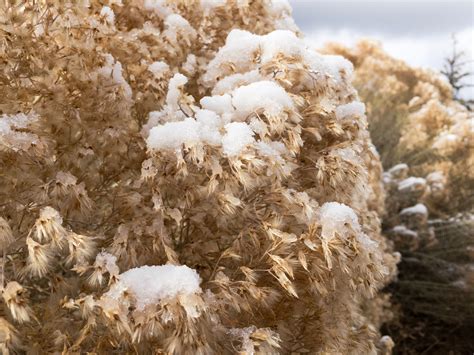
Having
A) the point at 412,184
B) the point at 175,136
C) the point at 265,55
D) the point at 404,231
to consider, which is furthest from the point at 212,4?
the point at 412,184

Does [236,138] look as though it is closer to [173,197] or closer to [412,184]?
[173,197]

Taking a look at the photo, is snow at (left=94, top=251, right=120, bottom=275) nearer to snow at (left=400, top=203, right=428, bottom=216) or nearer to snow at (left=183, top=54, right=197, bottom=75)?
snow at (left=183, top=54, right=197, bottom=75)

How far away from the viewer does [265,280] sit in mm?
3361

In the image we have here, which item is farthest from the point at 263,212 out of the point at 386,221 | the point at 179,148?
the point at 386,221

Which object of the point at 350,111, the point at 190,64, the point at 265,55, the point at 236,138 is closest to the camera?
the point at 236,138

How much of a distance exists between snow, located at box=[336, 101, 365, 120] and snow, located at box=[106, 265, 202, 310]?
5.32 feet

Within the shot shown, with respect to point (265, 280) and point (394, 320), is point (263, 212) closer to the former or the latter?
point (265, 280)

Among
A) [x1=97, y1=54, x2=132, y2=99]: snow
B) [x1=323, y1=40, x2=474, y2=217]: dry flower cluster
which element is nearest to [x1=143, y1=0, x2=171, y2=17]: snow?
[x1=97, y1=54, x2=132, y2=99]: snow

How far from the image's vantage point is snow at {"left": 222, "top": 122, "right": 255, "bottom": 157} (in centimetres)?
314

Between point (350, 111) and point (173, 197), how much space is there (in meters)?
1.33

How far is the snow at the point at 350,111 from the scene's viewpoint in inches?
159

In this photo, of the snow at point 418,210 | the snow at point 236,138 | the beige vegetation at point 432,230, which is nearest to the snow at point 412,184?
the beige vegetation at point 432,230

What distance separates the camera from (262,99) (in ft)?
11.1

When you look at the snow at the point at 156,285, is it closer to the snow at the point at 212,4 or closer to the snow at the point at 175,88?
the snow at the point at 175,88
